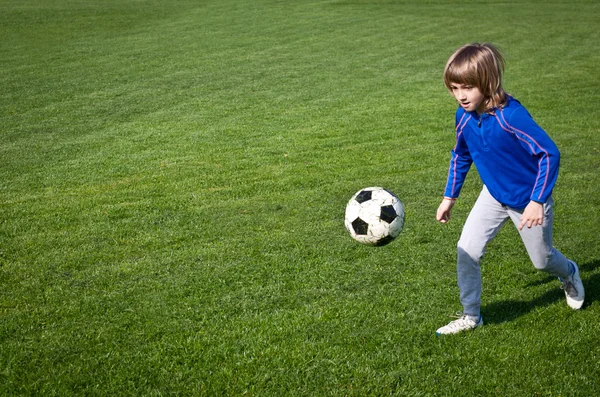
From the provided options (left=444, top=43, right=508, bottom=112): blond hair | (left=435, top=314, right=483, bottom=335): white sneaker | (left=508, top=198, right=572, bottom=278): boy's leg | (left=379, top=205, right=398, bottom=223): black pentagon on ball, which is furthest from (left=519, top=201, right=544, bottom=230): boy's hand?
(left=379, top=205, right=398, bottom=223): black pentagon on ball

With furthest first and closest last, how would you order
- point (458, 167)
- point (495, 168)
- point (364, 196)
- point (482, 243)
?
point (364, 196) < point (458, 167) < point (482, 243) < point (495, 168)

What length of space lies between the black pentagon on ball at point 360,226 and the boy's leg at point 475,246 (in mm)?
806

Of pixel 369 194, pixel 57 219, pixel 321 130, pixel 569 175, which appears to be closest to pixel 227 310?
pixel 369 194

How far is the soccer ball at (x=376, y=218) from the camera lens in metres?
4.88

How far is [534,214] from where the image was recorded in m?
3.92

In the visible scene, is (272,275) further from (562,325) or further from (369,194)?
(562,325)

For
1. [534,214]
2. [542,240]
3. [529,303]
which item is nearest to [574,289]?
[529,303]

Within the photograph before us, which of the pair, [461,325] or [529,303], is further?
[529,303]

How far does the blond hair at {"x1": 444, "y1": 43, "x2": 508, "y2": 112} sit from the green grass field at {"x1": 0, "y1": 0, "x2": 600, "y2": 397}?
1722mm

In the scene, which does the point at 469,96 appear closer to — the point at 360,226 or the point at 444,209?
the point at 444,209

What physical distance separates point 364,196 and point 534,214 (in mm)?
1522

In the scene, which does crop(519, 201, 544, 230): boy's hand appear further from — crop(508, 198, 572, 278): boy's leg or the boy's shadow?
the boy's shadow

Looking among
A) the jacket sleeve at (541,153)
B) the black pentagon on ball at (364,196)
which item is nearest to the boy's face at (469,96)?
the jacket sleeve at (541,153)

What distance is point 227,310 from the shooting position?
4.79 m
